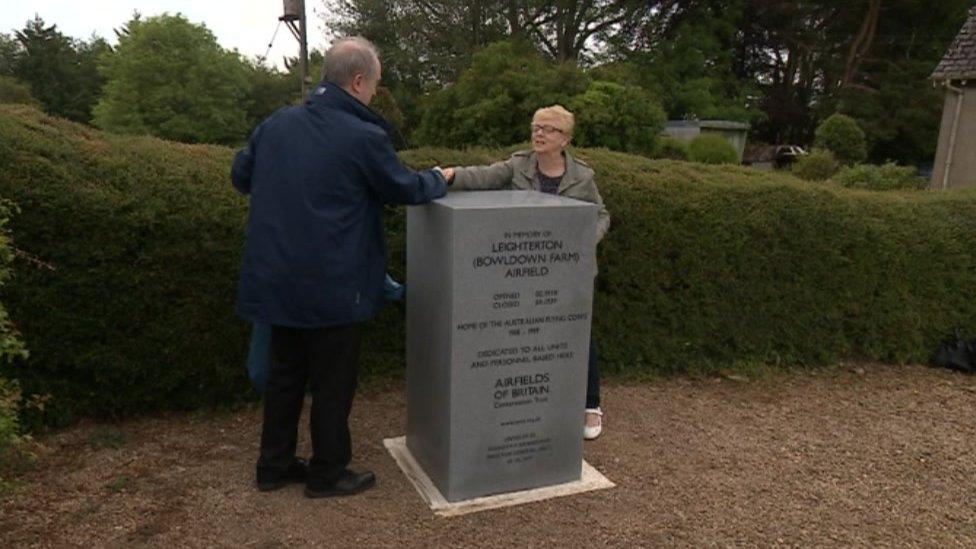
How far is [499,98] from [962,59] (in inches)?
502

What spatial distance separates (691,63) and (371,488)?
99.0ft

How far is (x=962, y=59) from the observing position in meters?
20.1

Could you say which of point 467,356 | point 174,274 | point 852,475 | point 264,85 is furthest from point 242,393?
point 264,85

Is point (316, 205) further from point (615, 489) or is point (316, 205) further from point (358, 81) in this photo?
point (615, 489)

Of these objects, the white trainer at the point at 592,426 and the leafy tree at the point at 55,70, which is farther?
the leafy tree at the point at 55,70

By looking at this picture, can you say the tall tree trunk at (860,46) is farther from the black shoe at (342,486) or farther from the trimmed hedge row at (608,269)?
the black shoe at (342,486)

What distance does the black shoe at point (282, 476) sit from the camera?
369 centimetres

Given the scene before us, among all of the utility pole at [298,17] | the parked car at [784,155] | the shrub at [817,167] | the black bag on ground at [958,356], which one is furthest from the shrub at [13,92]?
the black bag on ground at [958,356]

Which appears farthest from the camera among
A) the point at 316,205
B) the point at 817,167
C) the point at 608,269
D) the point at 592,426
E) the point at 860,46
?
the point at 860,46

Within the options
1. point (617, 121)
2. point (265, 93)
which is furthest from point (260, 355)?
point (265, 93)

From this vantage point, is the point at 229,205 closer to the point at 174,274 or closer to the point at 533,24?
the point at 174,274

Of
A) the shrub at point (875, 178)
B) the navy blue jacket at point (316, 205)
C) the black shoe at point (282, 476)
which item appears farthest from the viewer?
the shrub at point (875, 178)

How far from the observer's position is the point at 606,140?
1473 centimetres

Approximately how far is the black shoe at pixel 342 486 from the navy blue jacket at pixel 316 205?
2.79ft
